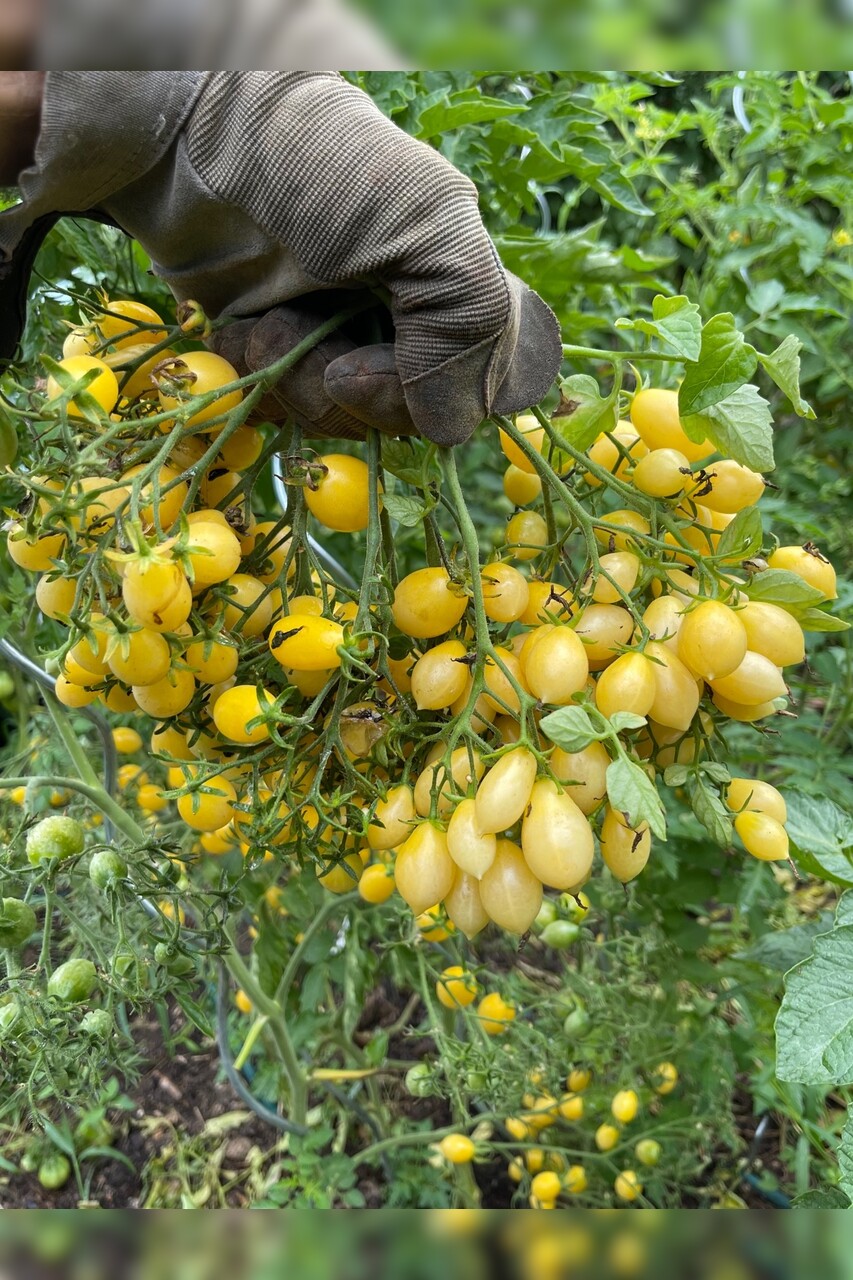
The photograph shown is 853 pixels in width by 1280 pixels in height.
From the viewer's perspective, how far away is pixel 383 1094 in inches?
64.8

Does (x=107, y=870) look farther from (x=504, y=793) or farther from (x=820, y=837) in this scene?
(x=820, y=837)

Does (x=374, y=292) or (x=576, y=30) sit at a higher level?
(x=576, y=30)

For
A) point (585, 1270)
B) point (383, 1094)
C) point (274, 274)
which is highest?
point (274, 274)

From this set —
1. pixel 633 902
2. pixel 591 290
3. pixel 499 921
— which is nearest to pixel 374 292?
pixel 499 921

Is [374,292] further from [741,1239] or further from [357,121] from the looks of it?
[741,1239]

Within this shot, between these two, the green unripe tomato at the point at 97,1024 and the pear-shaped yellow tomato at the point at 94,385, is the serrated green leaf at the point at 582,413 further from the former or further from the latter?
the green unripe tomato at the point at 97,1024

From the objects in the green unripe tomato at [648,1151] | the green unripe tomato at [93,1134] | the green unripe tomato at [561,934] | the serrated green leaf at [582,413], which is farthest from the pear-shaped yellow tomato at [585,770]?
the green unripe tomato at [93,1134]

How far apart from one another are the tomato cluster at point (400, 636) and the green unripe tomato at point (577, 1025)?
2.29 feet

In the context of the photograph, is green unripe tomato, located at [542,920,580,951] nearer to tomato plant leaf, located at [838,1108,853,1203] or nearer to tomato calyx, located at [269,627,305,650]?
tomato plant leaf, located at [838,1108,853,1203]

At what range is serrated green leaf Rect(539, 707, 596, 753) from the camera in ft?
1.43

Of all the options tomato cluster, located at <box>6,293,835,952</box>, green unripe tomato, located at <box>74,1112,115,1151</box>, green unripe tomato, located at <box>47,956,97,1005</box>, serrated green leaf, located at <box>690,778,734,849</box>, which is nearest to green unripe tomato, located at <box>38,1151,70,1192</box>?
green unripe tomato, located at <box>74,1112,115,1151</box>

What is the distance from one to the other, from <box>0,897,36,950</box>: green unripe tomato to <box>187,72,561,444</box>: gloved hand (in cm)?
42

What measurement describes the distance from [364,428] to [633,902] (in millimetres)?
903

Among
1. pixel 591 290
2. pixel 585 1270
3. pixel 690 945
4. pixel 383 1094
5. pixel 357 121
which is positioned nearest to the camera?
pixel 585 1270
